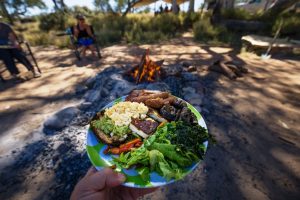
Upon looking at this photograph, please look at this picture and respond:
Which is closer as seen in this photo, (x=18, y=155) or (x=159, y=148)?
(x=159, y=148)

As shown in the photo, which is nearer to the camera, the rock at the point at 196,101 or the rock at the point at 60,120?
the rock at the point at 60,120

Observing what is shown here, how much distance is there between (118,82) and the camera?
5.11 m

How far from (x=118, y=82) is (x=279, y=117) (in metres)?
3.96

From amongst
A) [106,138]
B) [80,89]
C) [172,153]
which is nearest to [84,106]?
[80,89]

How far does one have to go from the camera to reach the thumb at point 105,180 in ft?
5.32

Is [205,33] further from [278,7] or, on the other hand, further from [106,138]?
[106,138]

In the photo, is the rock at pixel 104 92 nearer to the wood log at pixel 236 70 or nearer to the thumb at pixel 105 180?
the thumb at pixel 105 180

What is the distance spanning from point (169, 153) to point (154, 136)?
0.26 metres

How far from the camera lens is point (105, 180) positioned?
1.62 metres

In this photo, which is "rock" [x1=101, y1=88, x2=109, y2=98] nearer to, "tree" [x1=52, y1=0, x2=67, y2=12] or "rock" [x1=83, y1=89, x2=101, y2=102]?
"rock" [x1=83, y1=89, x2=101, y2=102]

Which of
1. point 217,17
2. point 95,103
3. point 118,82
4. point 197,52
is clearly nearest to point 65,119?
point 95,103

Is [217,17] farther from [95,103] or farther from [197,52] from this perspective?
[95,103]

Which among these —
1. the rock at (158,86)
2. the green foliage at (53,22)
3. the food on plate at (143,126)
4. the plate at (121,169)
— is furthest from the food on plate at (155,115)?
the green foliage at (53,22)

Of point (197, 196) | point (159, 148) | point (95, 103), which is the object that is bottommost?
point (197, 196)
